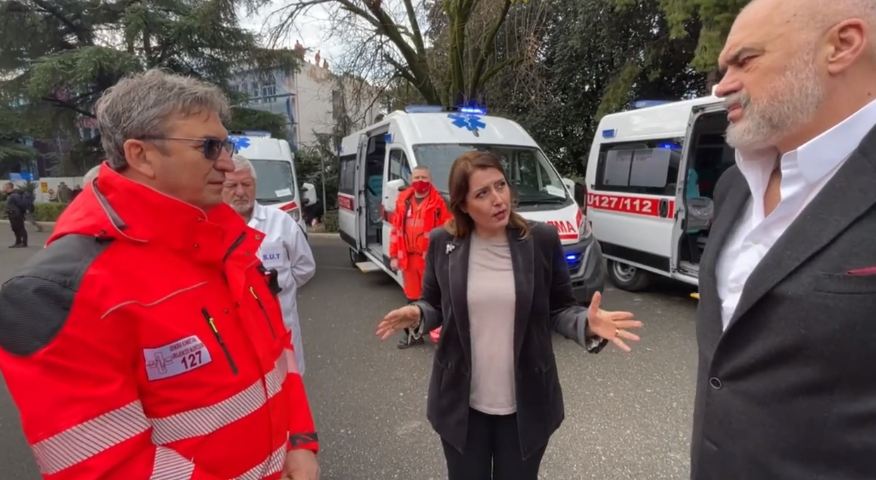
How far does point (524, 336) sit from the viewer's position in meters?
1.95

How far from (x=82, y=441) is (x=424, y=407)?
9.12 ft

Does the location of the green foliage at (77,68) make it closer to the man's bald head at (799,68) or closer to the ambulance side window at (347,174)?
the ambulance side window at (347,174)

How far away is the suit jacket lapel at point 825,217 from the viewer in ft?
3.26

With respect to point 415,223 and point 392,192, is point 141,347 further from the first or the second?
point 392,192

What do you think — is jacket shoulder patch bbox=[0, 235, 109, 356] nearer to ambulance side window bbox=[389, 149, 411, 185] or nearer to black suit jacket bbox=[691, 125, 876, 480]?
black suit jacket bbox=[691, 125, 876, 480]

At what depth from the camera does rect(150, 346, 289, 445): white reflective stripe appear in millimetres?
1176

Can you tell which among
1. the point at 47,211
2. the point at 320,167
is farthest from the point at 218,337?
the point at 47,211

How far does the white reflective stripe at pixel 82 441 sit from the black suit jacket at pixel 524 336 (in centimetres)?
120

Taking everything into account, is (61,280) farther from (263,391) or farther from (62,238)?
(263,391)

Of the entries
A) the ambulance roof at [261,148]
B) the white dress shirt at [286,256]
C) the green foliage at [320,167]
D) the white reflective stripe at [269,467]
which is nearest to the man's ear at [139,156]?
the white reflective stripe at [269,467]

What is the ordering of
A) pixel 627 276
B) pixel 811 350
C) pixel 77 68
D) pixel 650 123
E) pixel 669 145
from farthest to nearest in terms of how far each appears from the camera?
pixel 77 68 < pixel 627 276 < pixel 650 123 < pixel 669 145 < pixel 811 350

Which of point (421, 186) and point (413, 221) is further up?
point (421, 186)

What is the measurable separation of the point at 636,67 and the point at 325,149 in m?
10.9

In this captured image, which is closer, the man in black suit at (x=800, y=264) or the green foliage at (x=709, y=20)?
the man in black suit at (x=800, y=264)
